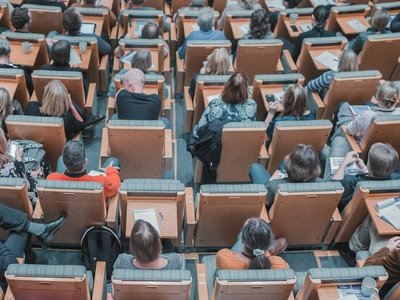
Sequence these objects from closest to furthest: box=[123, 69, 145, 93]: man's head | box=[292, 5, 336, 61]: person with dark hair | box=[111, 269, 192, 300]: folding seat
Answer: box=[111, 269, 192, 300]: folding seat < box=[123, 69, 145, 93]: man's head < box=[292, 5, 336, 61]: person with dark hair

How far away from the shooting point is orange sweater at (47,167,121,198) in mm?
3590

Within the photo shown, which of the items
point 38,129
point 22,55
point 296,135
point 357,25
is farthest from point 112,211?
point 357,25

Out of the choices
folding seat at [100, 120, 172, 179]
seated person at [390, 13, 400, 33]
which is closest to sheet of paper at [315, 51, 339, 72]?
seated person at [390, 13, 400, 33]

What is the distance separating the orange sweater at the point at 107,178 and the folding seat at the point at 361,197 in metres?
1.66

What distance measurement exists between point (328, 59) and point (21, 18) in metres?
3.09

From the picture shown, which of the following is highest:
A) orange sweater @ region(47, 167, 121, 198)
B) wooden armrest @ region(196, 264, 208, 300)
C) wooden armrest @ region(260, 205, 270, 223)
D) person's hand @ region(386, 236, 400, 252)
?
person's hand @ region(386, 236, 400, 252)

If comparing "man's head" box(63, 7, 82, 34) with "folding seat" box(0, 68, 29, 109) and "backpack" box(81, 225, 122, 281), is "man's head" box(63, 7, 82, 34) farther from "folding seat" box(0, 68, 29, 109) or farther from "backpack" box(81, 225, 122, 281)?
"backpack" box(81, 225, 122, 281)


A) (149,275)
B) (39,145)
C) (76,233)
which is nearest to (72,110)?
(39,145)

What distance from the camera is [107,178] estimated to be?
12.2ft

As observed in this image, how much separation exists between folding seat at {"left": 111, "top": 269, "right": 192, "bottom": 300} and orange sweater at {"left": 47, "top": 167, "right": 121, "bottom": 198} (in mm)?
974

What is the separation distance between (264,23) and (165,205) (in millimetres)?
2698

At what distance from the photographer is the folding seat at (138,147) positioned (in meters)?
3.83

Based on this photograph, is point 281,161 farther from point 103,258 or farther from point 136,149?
point 103,258

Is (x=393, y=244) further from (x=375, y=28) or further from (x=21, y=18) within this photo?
(x=21, y=18)
